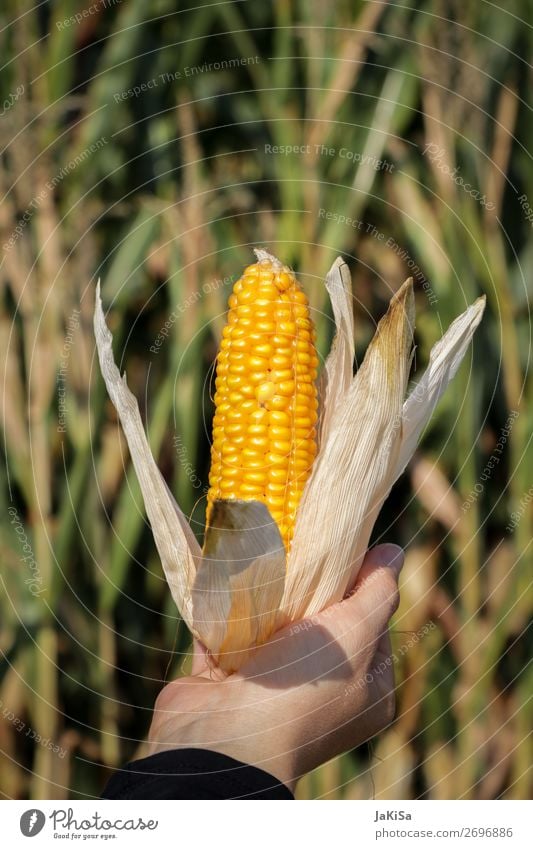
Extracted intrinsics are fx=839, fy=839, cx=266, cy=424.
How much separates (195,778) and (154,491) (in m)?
0.16

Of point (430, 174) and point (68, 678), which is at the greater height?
point (430, 174)

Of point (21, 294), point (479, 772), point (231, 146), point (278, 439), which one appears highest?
point (231, 146)

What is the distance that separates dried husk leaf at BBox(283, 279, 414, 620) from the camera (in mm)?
478

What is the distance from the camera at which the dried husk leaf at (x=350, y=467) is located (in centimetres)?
48

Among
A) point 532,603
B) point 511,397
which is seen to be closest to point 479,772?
point 532,603

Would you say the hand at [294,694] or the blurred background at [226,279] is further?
the blurred background at [226,279]

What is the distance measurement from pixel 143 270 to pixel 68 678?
15.6 inches

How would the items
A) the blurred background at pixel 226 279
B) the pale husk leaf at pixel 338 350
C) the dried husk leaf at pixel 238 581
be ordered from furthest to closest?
Answer: 1. the blurred background at pixel 226 279
2. the pale husk leaf at pixel 338 350
3. the dried husk leaf at pixel 238 581

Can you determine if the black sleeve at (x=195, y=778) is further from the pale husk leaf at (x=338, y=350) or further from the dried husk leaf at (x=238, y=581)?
the pale husk leaf at (x=338, y=350)

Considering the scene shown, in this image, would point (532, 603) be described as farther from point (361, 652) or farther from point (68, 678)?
point (68, 678)

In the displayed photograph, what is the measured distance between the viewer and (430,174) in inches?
30.6
